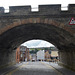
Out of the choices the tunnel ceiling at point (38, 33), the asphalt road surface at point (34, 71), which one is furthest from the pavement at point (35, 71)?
the tunnel ceiling at point (38, 33)

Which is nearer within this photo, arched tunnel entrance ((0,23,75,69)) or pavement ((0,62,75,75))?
arched tunnel entrance ((0,23,75,69))

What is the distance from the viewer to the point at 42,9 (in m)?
13.9

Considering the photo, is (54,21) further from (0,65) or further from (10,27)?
(0,65)

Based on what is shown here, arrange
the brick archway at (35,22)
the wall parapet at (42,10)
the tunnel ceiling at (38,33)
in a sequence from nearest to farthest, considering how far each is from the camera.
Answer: the brick archway at (35,22)
the wall parapet at (42,10)
the tunnel ceiling at (38,33)

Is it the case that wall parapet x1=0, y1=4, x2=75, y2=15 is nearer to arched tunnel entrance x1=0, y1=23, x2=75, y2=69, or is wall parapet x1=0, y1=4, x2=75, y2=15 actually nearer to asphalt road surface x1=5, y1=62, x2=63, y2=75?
A: arched tunnel entrance x1=0, y1=23, x2=75, y2=69

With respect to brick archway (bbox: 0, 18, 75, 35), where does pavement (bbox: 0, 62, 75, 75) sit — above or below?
below

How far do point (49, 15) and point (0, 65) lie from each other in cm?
1029

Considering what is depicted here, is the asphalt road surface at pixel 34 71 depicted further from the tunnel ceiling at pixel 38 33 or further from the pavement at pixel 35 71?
the tunnel ceiling at pixel 38 33

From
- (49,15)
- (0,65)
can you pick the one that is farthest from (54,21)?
(0,65)

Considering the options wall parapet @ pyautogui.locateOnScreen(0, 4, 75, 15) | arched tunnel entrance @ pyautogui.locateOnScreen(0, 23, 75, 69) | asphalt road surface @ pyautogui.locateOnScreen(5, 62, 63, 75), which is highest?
wall parapet @ pyautogui.locateOnScreen(0, 4, 75, 15)

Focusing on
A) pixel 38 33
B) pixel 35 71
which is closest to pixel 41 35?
pixel 38 33

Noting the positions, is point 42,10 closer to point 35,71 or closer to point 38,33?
point 38,33

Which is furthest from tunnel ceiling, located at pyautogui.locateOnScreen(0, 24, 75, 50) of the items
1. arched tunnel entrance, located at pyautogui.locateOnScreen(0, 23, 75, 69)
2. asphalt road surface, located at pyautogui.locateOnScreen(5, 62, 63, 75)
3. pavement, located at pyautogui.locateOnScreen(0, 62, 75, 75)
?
→ asphalt road surface, located at pyautogui.locateOnScreen(5, 62, 63, 75)

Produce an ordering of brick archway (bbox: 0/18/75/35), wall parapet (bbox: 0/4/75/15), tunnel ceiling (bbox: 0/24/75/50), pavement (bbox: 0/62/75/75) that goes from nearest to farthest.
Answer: brick archway (bbox: 0/18/75/35), wall parapet (bbox: 0/4/75/15), tunnel ceiling (bbox: 0/24/75/50), pavement (bbox: 0/62/75/75)
